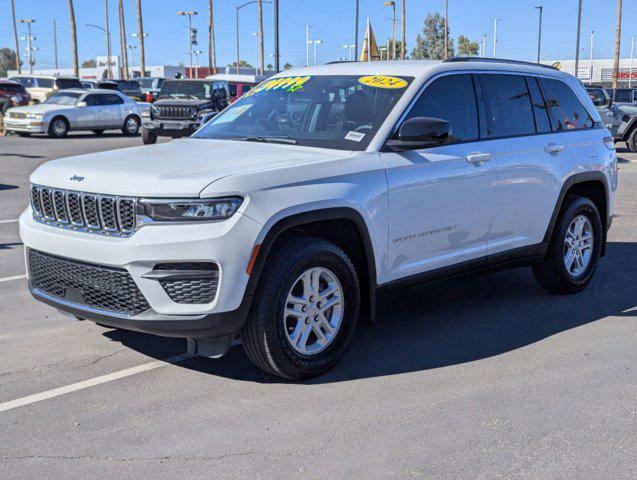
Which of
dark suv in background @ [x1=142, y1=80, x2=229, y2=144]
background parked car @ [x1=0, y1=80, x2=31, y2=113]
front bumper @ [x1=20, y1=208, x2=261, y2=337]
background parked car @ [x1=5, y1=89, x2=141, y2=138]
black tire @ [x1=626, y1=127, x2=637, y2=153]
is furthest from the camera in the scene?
background parked car @ [x1=0, y1=80, x2=31, y2=113]

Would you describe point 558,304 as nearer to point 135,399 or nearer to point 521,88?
point 521,88

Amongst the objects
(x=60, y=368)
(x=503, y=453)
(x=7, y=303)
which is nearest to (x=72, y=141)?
(x=7, y=303)

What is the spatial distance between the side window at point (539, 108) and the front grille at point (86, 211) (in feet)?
11.8

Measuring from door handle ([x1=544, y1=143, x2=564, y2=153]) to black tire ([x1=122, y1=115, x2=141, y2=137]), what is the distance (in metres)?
23.9

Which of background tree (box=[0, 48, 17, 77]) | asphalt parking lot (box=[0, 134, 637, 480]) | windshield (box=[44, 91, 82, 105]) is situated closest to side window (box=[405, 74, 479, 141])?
asphalt parking lot (box=[0, 134, 637, 480])

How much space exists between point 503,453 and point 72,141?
2397cm

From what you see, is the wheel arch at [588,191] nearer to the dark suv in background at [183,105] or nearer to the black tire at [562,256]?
the black tire at [562,256]

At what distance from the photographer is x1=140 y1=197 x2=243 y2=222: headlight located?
4.33 metres

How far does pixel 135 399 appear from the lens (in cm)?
461

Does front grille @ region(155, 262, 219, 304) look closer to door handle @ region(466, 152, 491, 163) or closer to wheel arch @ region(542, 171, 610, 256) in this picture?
door handle @ region(466, 152, 491, 163)

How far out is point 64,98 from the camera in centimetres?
2791

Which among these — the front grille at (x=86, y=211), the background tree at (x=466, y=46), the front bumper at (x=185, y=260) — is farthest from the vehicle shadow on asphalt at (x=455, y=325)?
the background tree at (x=466, y=46)

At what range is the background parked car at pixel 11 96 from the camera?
98.9ft

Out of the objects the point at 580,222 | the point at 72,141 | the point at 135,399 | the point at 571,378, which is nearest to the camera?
the point at 135,399
